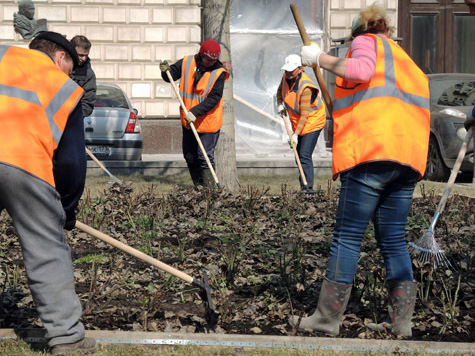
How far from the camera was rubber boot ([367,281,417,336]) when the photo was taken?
458 centimetres

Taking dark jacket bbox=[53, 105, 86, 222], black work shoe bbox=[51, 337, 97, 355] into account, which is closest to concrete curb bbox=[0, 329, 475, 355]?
black work shoe bbox=[51, 337, 97, 355]

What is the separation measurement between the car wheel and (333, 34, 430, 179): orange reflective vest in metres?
8.17

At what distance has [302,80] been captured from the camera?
10.4 m

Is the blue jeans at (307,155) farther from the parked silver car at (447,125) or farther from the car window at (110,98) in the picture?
the car window at (110,98)

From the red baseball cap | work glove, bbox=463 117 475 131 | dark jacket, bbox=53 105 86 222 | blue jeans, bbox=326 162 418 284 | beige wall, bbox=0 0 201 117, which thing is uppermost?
beige wall, bbox=0 0 201 117

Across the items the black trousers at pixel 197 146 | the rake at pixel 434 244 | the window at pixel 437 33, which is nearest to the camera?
the rake at pixel 434 244

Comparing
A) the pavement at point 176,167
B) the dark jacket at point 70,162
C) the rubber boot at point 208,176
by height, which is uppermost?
the dark jacket at point 70,162

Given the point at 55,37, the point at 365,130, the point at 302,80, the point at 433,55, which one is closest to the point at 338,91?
the point at 365,130

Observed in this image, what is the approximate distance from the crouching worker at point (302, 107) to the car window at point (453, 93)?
117 inches

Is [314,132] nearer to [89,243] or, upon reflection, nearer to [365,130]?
[89,243]

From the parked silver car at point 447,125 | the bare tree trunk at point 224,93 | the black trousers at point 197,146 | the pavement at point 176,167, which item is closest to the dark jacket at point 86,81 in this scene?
the black trousers at point 197,146

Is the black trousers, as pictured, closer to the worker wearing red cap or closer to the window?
the worker wearing red cap

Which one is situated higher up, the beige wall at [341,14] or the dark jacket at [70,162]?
the beige wall at [341,14]

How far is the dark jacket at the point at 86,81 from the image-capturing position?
10.1 m
